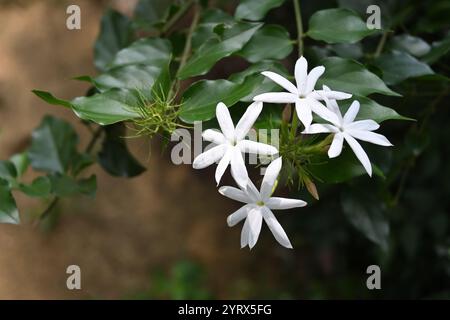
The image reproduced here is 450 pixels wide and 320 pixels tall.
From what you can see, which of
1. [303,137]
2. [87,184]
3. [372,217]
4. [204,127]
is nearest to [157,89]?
[204,127]

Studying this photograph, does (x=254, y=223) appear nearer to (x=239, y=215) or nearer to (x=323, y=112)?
(x=239, y=215)

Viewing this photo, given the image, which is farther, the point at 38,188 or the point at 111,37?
the point at 111,37

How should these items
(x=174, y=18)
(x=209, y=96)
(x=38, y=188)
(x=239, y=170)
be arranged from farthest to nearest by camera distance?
(x=174, y=18), (x=38, y=188), (x=209, y=96), (x=239, y=170)

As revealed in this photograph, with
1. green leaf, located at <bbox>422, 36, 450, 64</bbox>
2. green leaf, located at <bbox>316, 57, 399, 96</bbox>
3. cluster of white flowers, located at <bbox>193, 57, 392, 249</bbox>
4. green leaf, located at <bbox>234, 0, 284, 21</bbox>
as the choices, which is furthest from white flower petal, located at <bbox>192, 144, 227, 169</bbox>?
green leaf, located at <bbox>422, 36, 450, 64</bbox>

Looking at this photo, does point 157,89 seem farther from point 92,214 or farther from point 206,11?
point 92,214

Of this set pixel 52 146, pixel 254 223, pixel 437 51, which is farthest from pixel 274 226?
pixel 52 146
